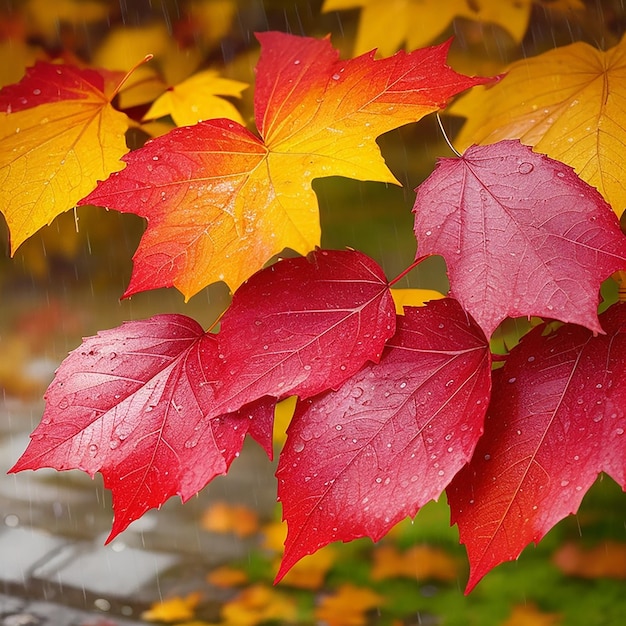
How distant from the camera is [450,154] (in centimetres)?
74

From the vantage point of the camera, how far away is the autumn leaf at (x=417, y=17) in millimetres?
583

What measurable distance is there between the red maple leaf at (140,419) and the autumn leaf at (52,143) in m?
0.07

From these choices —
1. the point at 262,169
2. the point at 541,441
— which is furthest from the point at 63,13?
the point at 541,441

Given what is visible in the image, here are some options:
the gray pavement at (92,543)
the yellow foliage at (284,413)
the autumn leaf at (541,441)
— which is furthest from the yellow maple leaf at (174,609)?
the autumn leaf at (541,441)

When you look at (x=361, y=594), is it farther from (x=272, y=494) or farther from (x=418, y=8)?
(x=418, y=8)

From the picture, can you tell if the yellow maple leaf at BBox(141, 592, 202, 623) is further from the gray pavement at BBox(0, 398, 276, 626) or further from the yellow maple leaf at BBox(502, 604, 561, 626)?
the yellow maple leaf at BBox(502, 604, 561, 626)

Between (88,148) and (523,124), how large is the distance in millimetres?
202

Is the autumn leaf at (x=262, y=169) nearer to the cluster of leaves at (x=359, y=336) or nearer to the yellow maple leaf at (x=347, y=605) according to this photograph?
the cluster of leaves at (x=359, y=336)

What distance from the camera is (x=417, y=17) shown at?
1.91 feet

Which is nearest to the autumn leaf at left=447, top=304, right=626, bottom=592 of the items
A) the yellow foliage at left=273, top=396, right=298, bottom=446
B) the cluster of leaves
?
the cluster of leaves

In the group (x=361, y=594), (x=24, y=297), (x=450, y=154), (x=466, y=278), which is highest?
(x=466, y=278)

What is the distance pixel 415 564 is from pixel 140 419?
765mm

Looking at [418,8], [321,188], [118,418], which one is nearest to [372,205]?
[321,188]

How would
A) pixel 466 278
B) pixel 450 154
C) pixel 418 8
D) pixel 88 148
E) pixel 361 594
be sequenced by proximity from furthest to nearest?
pixel 361 594 → pixel 450 154 → pixel 418 8 → pixel 88 148 → pixel 466 278
